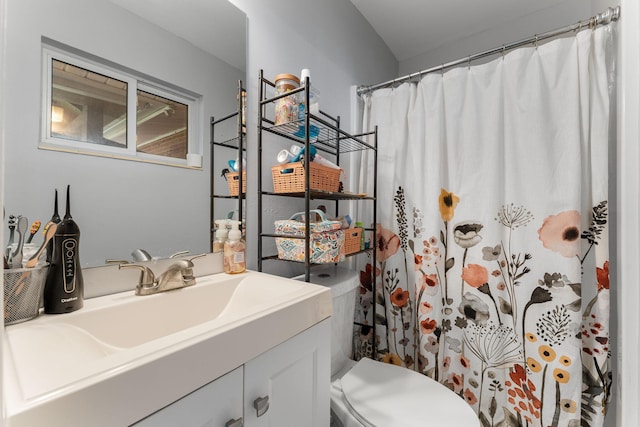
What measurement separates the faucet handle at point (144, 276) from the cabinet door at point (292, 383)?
41 cm

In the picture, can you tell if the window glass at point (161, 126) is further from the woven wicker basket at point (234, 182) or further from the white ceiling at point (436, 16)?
the white ceiling at point (436, 16)

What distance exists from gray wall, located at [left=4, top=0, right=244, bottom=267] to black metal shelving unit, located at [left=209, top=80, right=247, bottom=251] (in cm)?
2

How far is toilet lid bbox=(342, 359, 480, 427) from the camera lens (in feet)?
2.93

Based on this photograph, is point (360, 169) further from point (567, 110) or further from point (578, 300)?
point (578, 300)

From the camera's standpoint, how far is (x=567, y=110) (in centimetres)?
115

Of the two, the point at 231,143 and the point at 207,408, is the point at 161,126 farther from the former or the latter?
the point at 207,408

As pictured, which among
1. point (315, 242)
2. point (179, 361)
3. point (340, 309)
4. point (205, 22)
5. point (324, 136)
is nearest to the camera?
point (179, 361)

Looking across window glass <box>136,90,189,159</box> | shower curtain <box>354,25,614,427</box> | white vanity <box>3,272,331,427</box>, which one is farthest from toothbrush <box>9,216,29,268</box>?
shower curtain <box>354,25,614,427</box>

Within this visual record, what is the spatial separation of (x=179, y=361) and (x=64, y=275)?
41 cm

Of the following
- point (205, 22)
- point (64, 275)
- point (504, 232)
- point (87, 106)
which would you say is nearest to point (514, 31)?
point (504, 232)

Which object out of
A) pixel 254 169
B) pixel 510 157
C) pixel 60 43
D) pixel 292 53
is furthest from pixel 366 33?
pixel 60 43

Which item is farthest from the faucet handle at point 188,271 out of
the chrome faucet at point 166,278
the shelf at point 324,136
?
the shelf at point 324,136

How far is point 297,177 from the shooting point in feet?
3.48

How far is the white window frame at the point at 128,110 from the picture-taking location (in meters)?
0.65
